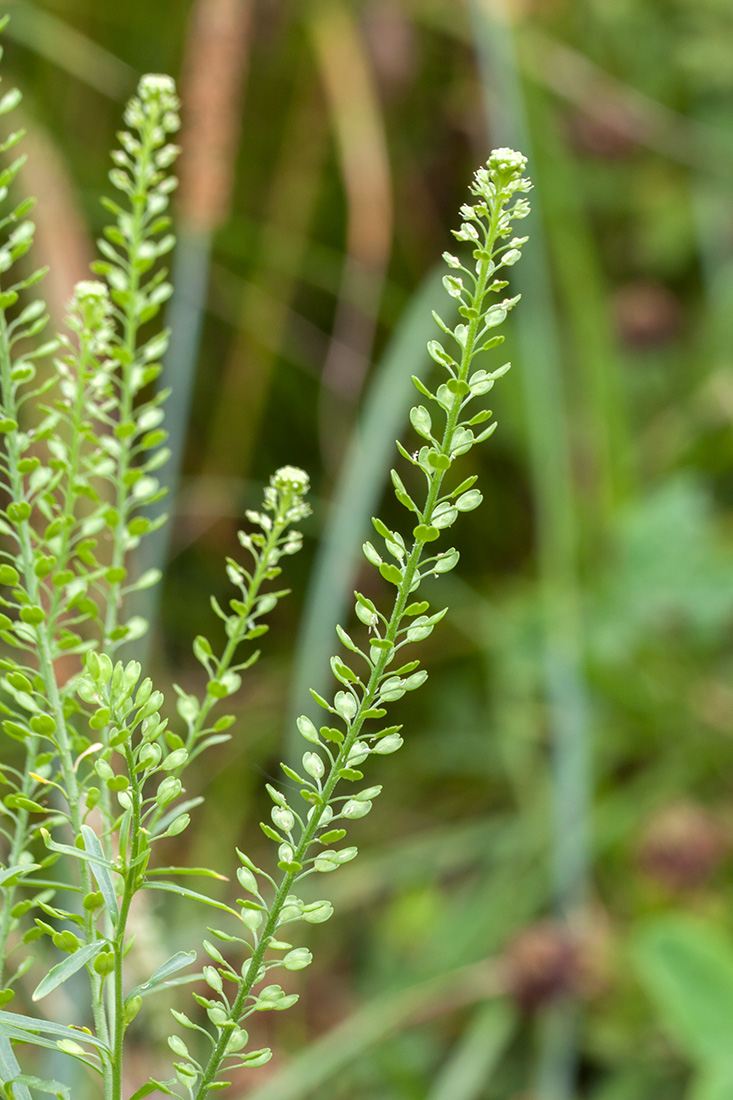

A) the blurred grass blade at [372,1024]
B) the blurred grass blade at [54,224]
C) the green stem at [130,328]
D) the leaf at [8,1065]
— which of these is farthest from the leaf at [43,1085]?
the blurred grass blade at [54,224]

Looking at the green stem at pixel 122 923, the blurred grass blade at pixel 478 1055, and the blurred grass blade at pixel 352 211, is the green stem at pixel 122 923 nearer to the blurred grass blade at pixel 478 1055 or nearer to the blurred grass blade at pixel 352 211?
the blurred grass blade at pixel 478 1055

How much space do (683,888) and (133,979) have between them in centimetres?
64

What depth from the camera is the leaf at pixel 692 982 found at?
39.1 inches

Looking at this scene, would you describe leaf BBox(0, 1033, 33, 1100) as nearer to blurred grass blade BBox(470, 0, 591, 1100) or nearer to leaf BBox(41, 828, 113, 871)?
leaf BBox(41, 828, 113, 871)

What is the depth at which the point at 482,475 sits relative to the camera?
→ 172 cm

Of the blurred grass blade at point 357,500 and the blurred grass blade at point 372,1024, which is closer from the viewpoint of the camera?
the blurred grass blade at point 372,1024

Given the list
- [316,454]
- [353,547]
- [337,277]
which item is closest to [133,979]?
[353,547]

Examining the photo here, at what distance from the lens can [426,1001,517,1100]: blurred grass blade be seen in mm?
1077

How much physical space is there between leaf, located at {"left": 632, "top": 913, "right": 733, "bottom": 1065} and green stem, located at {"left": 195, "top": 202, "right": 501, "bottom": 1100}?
2.87 feet

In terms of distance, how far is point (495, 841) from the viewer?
138 centimetres

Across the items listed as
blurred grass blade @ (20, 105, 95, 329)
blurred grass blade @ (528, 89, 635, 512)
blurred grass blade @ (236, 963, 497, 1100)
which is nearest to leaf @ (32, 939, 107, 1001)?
blurred grass blade @ (236, 963, 497, 1100)

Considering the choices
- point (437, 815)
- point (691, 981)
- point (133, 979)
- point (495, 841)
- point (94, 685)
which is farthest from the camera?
point (437, 815)

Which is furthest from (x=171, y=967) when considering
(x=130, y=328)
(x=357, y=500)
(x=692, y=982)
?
(x=357, y=500)

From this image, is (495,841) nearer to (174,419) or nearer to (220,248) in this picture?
(174,419)
